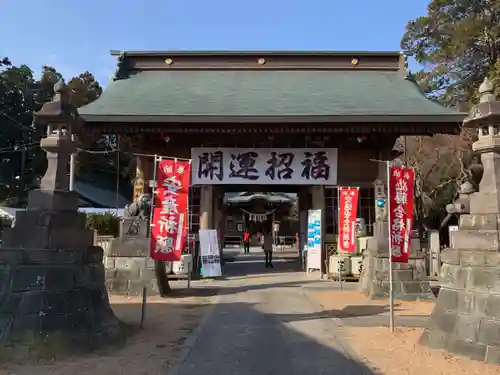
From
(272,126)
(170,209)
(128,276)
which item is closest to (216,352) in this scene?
(170,209)

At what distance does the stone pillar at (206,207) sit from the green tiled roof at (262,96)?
2570 millimetres

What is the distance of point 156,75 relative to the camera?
18.3 meters

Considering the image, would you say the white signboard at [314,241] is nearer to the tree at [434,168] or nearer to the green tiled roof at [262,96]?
the green tiled roof at [262,96]

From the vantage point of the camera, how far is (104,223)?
68.0 feet

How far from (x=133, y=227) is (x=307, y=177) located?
19.2 feet

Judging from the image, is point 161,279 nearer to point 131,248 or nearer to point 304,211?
point 131,248

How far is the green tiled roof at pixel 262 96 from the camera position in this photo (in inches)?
557

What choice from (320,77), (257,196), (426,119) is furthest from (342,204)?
(257,196)

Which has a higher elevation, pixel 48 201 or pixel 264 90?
pixel 264 90

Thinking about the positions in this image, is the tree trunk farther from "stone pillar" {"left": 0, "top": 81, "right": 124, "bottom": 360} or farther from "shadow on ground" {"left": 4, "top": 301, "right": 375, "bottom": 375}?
"stone pillar" {"left": 0, "top": 81, "right": 124, "bottom": 360}

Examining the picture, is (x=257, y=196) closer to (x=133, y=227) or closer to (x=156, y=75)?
(x=156, y=75)

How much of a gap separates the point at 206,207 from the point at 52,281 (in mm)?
8781

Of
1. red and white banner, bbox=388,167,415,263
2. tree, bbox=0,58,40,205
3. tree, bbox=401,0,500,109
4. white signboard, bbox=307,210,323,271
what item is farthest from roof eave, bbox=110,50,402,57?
tree, bbox=0,58,40,205

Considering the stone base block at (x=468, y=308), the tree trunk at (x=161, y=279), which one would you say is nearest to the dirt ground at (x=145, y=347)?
the tree trunk at (x=161, y=279)
